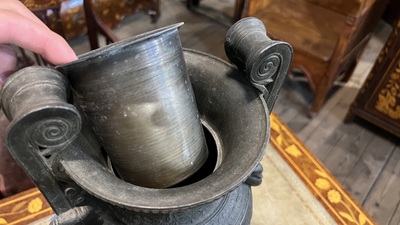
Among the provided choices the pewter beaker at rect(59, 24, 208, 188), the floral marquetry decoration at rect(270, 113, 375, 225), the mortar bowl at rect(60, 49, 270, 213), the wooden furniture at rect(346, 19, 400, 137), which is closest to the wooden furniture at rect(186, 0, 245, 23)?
the wooden furniture at rect(346, 19, 400, 137)

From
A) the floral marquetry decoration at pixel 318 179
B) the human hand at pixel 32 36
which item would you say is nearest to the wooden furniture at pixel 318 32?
the floral marquetry decoration at pixel 318 179

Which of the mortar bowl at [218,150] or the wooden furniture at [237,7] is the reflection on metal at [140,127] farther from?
the wooden furniture at [237,7]

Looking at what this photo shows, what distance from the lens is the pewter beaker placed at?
0.52 m

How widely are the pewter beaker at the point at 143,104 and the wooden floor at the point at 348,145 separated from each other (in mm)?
1210

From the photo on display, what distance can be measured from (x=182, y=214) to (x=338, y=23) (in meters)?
1.42

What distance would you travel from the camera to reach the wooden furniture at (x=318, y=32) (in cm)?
159

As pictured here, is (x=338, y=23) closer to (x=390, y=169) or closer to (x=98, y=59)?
(x=390, y=169)

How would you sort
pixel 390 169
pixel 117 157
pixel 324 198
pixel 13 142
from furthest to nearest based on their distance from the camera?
pixel 390 169 → pixel 324 198 → pixel 117 157 → pixel 13 142

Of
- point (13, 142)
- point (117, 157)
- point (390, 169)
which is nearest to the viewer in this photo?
point (13, 142)

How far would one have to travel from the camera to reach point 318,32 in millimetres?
1732

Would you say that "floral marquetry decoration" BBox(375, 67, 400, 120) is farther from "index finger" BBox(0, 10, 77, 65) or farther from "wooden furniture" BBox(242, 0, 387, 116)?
"index finger" BBox(0, 10, 77, 65)

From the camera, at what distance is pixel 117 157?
23.5 inches

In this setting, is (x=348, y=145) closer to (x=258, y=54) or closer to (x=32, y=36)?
(x=258, y=54)

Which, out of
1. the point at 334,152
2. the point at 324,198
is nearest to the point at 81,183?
the point at 324,198
